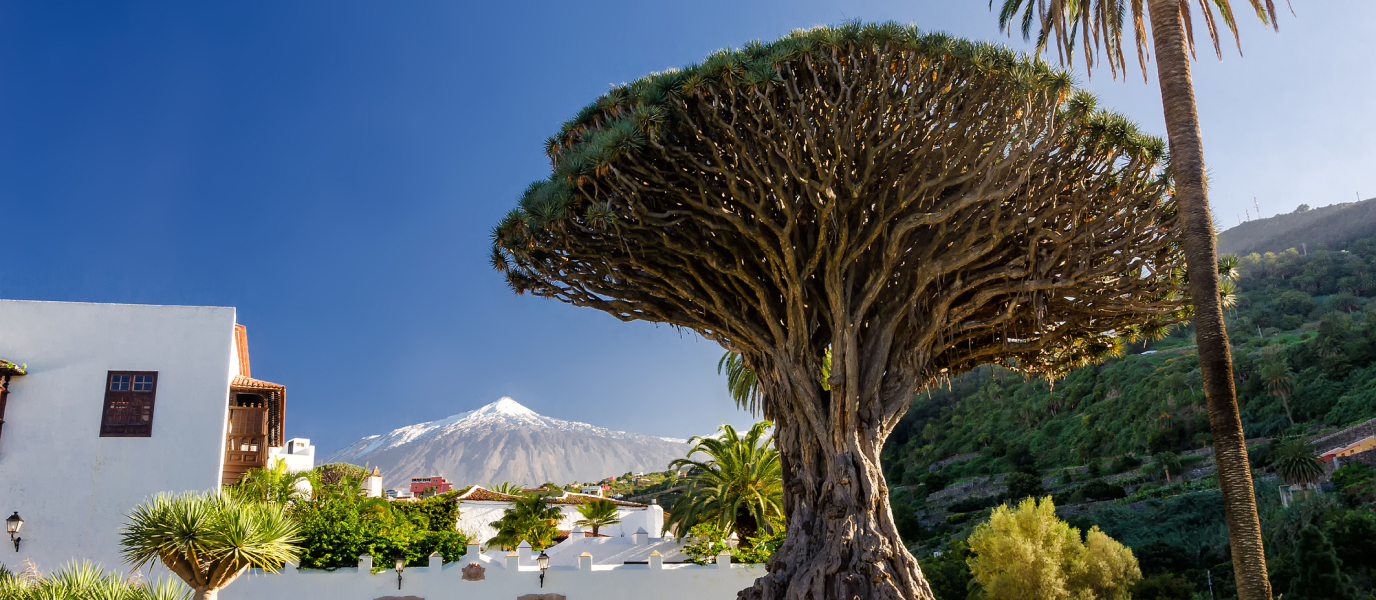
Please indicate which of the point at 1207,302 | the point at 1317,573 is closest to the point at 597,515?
the point at 1317,573

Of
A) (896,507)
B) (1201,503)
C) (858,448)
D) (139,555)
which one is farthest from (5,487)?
(1201,503)

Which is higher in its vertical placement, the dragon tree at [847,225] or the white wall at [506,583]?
the dragon tree at [847,225]

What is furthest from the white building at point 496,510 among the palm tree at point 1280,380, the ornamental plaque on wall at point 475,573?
the palm tree at point 1280,380

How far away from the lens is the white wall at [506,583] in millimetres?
16891

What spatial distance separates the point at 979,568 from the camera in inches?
790

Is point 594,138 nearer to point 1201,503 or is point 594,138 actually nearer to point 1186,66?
point 1186,66

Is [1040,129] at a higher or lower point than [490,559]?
higher

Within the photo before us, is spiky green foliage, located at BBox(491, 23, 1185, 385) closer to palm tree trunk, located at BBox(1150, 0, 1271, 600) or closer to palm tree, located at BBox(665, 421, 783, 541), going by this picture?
palm tree trunk, located at BBox(1150, 0, 1271, 600)

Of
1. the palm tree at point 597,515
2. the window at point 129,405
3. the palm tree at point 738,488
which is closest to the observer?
the window at point 129,405

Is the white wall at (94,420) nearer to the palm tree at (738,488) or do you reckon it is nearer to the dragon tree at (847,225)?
the dragon tree at (847,225)

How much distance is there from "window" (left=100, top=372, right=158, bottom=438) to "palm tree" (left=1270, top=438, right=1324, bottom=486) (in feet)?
134

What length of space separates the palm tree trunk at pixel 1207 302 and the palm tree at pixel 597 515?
920 inches

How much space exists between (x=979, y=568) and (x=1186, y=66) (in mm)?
12682

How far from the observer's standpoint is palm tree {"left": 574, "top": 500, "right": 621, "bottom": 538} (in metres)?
31.2
